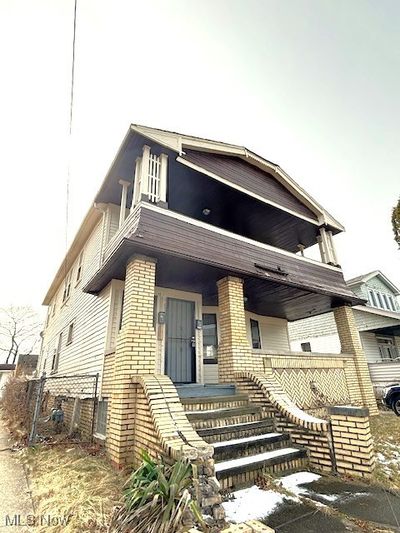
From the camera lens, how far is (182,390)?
549 centimetres

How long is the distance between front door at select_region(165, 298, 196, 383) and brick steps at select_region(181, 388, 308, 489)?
2477mm

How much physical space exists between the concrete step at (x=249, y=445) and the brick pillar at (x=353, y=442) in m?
0.87

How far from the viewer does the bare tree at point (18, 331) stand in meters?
43.8

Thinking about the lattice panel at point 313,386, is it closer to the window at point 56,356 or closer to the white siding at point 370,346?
the white siding at point 370,346

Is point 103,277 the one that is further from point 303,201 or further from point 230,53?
point 230,53

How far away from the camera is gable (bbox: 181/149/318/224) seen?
8.31 metres

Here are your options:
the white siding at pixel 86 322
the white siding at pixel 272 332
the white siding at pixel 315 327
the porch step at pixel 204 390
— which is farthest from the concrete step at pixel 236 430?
the white siding at pixel 315 327

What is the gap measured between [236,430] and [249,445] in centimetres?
40

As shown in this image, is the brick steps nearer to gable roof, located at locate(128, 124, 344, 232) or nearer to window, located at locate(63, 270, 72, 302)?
gable roof, located at locate(128, 124, 344, 232)

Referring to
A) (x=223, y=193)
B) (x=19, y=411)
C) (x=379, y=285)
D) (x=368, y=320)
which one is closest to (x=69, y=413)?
(x=19, y=411)

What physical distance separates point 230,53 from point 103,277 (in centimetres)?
955

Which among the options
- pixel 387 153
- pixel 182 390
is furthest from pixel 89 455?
pixel 387 153

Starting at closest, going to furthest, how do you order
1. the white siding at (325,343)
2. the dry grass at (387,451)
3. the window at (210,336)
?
the dry grass at (387,451) → the window at (210,336) → the white siding at (325,343)

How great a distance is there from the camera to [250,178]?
965 cm
